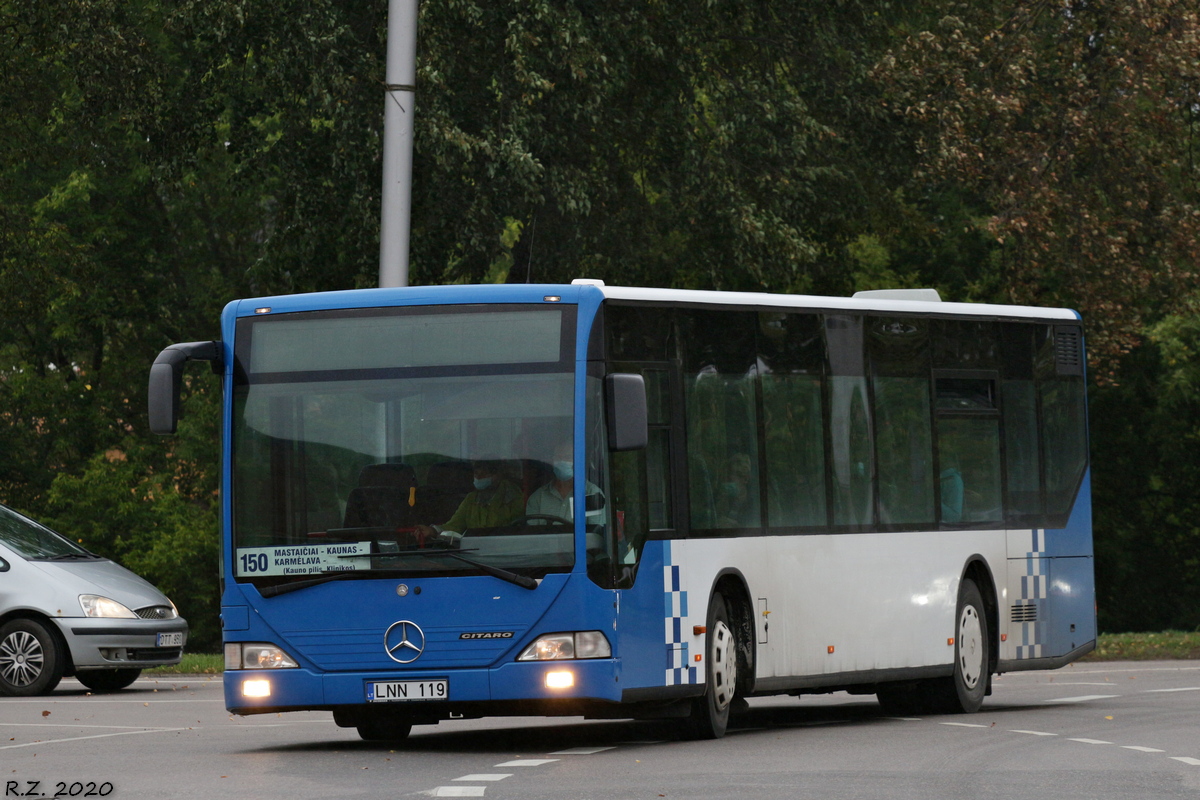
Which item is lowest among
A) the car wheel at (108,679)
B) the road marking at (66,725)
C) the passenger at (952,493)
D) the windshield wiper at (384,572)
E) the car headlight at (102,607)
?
the road marking at (66,725)

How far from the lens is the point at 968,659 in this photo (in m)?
17.2

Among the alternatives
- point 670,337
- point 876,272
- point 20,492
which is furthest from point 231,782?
point 20,492

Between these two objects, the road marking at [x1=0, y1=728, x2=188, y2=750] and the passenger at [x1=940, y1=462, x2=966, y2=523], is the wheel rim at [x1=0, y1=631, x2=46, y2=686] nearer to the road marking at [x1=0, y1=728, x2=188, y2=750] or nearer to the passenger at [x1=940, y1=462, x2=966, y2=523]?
the road marking at [x1=0, y1=728, x2=188, y2=750]

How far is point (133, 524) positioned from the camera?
42.6 metres

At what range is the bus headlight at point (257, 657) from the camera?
43.9 ft

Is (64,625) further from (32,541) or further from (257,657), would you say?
(257,657)

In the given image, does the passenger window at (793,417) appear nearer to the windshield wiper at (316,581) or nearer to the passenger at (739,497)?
the passenger at (739,497)

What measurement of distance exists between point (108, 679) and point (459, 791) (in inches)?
440

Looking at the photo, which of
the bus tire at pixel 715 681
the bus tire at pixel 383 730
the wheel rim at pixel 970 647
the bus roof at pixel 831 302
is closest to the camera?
the bus roof at pixel 831 302

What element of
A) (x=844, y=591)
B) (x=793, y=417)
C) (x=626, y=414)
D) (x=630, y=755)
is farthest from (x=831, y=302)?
(x=630, y=755)

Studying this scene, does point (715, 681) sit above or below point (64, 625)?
below

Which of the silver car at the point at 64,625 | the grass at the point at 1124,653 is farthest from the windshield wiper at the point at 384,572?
the grass at the point at 1124,653

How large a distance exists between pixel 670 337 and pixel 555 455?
148 centimetres

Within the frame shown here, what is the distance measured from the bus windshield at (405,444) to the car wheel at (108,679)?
8.18 meters
